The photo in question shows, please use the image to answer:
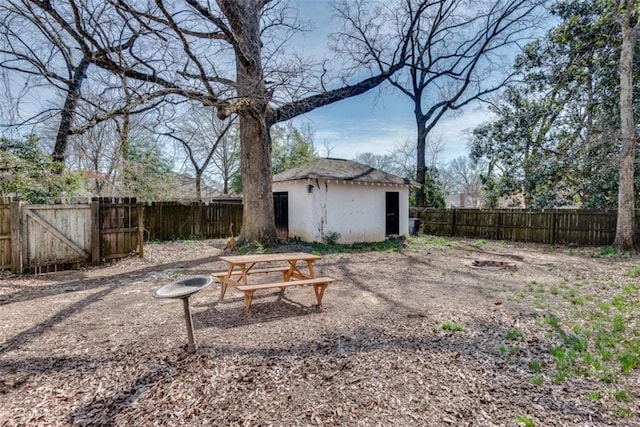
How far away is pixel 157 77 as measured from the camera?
7.65 metres

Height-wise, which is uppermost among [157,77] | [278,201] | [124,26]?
[124,26]

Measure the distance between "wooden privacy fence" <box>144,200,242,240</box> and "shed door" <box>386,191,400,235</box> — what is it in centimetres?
638

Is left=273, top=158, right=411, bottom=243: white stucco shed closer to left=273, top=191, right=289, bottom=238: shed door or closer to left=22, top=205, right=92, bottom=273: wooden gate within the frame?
left=273, top=191, right=289, bottom=238: shed door

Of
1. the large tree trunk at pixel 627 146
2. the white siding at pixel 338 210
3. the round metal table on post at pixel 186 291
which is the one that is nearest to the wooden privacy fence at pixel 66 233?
the white siding at pixel 338 210

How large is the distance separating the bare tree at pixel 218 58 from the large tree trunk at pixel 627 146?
31.7 feet

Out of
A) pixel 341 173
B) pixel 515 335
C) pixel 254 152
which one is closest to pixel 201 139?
pixel 341 173

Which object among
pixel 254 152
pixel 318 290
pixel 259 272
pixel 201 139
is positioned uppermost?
pixel 201 139

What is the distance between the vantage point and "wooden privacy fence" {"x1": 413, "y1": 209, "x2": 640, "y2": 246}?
485 inches

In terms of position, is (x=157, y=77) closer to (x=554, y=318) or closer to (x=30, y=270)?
(x=30, y=270)

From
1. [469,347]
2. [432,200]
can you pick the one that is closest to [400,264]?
[469,347]

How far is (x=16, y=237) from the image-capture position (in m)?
6.89

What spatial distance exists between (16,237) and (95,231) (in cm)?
141

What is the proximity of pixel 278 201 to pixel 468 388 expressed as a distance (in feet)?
35.8

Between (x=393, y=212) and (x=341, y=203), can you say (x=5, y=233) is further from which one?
(x=393, y=212)
